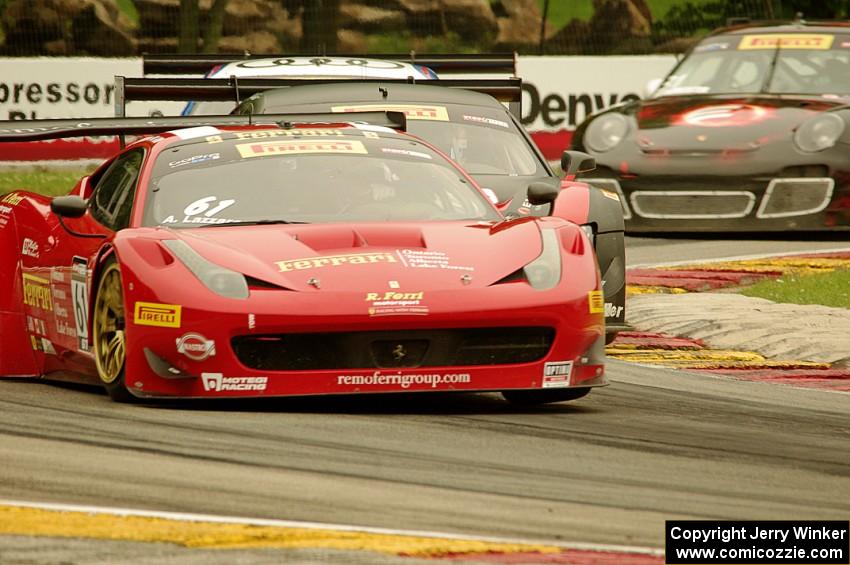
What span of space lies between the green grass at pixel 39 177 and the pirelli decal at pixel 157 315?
12786 mm

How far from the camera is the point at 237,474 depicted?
18.3 ft

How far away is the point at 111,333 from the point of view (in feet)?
24.0

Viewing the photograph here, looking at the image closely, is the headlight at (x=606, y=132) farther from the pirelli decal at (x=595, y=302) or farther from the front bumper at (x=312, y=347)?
the front bumper at (x=312, y=347)

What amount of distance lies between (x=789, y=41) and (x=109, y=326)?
982 centimetres

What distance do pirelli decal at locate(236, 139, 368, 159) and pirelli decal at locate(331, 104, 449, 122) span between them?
112 inches

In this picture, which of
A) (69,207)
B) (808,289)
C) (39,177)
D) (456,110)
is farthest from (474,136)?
(39,177)

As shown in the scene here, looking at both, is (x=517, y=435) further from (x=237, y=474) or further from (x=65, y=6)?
(x=65, y=6)

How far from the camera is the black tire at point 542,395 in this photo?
24.4 ft

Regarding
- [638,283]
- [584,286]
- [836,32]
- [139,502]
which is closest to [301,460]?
[139,502]

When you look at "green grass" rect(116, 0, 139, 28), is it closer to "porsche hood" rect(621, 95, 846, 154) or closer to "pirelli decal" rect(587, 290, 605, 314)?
"porsche hood" rect(621, 95, 846, 154)

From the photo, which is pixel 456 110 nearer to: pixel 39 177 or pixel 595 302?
pixel 595 302

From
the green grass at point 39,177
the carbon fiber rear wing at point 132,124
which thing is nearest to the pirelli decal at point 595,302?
the carbon fiber rear wing at point 132,124

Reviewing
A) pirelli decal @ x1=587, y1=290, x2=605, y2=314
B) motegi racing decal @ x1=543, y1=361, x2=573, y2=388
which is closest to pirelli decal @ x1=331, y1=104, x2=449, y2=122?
pirelli decal @ x1=587, y1=290, x2=605, y2=314

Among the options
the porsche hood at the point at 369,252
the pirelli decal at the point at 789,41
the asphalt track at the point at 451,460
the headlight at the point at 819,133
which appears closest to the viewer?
the asphalt track at the point at 451,460
